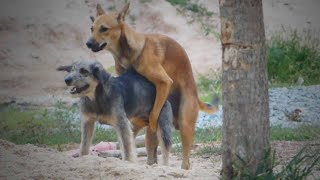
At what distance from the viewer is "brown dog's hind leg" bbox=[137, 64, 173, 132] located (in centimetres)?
873

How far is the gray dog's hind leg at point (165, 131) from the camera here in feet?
28.9

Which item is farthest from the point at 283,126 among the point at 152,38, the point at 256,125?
the point at 256,125

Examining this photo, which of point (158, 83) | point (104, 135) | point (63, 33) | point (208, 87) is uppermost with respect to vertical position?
point (158, 83)

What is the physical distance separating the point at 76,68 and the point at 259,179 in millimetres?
2713

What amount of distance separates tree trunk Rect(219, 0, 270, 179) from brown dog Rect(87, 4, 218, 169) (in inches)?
81.3

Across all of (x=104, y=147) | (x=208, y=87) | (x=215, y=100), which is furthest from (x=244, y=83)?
(x=208, y=87)

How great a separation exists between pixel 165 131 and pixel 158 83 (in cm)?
54

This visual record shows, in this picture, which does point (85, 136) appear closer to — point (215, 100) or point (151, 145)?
point (151, 145)

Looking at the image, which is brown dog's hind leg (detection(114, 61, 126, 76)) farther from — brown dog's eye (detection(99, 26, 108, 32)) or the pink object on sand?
the pink object on sand

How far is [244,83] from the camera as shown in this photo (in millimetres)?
6656

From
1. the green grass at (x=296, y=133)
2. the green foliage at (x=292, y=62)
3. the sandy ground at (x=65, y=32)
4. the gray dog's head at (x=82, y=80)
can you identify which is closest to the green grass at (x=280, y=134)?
the green grass at (x=296, y=133)

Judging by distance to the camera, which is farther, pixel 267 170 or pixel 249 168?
pixel 249 168

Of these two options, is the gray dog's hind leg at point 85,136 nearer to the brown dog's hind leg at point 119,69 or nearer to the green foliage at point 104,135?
the brown dog's hind leg at point 119,69

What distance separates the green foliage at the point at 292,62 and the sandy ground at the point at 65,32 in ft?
4.44
